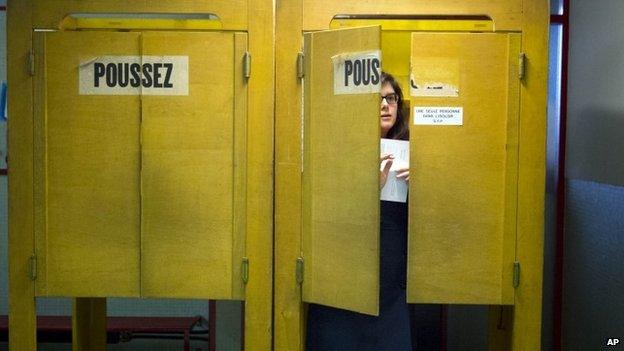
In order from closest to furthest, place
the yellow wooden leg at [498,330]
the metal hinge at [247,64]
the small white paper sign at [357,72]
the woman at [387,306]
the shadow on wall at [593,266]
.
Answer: the small white paper sign at [357,72] → the metal hinge at [247,64] → the woman at [387,306] → the yellow wooden leg at [498,330] → the shadow on wall at [593,266]

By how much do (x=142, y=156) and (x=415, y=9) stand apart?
899 mm

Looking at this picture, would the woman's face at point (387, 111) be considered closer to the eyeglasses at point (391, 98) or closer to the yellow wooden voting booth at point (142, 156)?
the eyeglasses at point (391, 98)

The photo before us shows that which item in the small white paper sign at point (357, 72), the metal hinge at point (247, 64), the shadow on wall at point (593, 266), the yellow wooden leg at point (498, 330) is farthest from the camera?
the shadow on wall at point (593, 266)

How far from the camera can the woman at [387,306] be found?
2174 mm

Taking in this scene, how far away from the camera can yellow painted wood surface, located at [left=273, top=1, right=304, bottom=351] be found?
2.02 metres

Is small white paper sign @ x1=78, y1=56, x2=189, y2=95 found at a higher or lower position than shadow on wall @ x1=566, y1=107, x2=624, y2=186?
higher

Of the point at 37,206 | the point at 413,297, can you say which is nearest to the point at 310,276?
the point at 413,297

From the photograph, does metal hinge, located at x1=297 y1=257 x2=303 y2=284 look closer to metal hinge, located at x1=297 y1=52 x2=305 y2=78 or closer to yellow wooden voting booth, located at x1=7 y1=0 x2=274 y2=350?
yellow wooden voting booth, located at x1=7 y1=0 x2=274 y2=350

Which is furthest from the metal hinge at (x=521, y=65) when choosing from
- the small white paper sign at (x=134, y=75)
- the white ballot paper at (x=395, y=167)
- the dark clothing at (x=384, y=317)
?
the small white paper sign at (x=134, y=75)

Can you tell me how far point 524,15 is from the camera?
6.44 ft

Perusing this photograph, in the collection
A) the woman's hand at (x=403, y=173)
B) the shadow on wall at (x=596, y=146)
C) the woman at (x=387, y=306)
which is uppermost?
the shadow on wall at (x=596, y=146)

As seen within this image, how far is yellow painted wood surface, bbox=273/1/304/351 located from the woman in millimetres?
168

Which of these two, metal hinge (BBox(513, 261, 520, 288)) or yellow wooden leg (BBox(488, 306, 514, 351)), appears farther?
yellow wooden leg (BBox(488, 306, 514, 351))

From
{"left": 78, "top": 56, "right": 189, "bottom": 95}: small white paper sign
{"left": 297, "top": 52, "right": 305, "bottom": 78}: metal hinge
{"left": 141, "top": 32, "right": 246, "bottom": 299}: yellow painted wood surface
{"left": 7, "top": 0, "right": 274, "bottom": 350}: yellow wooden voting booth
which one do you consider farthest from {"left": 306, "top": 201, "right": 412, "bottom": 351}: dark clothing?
{"left": 78, "top": 56, "right": 189, "bottom": 95}: small white paper sign
